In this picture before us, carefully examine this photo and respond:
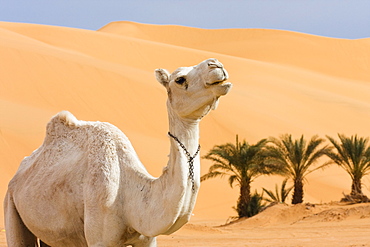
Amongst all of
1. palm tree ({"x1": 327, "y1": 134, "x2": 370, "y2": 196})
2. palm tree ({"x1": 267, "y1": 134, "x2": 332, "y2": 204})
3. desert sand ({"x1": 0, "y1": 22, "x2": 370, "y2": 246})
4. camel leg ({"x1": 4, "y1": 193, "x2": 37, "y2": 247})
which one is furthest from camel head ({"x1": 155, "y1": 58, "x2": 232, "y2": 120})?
palm tree ({"x1": 327, "y1": 134, "x2": 370, "y2": 196})

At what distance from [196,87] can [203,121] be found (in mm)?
30936

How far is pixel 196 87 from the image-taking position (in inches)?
195

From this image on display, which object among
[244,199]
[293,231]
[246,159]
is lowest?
[293,231]

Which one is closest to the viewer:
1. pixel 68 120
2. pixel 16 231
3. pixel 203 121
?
pixel 68 120

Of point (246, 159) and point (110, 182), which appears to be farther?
point (246, 159)

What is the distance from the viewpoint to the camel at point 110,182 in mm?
5004

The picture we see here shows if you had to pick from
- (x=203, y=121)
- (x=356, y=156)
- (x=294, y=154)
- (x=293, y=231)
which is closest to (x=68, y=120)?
(x=293, y=231)

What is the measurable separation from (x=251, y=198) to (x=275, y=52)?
60.6 meters

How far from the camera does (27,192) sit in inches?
243

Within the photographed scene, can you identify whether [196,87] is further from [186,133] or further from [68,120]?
[68,120]

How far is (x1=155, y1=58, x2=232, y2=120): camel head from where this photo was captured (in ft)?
15.6

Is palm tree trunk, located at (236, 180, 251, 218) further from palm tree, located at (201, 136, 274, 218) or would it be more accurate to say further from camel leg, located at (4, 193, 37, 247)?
camel leg, located at (4, 193, 37, 247)

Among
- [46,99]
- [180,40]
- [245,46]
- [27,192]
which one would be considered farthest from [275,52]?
[27,192]

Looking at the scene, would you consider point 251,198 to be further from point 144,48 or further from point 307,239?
point 144,48
